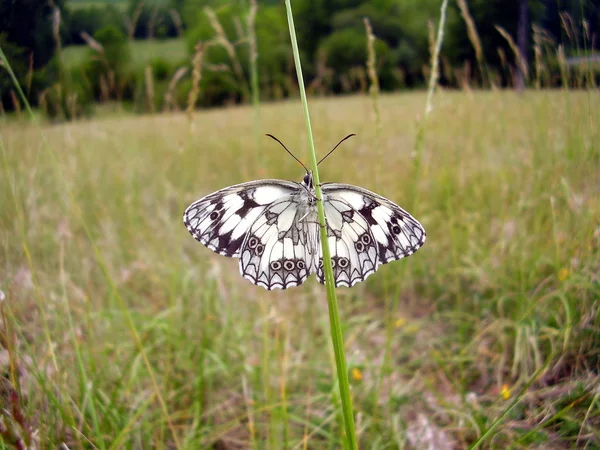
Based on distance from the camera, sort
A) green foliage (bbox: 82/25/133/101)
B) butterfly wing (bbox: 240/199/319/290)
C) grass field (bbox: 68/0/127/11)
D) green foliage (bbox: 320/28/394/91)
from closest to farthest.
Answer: butterfly wing (bbox: 240/199/319/290), grass field (bbox: 68/0/127/11), green foliage (bbox: 82/25/133/101), green foliage (bbox: 320/28/394/91)

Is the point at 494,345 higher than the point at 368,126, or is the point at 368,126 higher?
the point at 368,126

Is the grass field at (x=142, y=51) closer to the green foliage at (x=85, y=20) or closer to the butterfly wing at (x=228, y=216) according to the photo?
the green foliage at (x=85, y=20)

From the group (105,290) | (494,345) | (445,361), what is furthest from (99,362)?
(494,345)

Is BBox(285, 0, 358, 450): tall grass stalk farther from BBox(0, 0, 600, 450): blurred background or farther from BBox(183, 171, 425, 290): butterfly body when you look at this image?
BBox(0, 0, 600, 450): blurred background

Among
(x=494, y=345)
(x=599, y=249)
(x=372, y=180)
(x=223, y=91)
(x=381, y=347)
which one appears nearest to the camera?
(x=599, y=249)

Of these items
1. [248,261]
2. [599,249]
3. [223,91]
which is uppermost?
[223,91]

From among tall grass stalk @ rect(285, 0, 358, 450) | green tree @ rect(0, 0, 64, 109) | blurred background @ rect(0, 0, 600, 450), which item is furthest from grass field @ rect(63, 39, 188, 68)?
tall grass stalk @ rect(285, 0, 358, 450)

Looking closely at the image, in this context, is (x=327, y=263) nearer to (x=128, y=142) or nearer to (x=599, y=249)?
(x=599, y=249)
